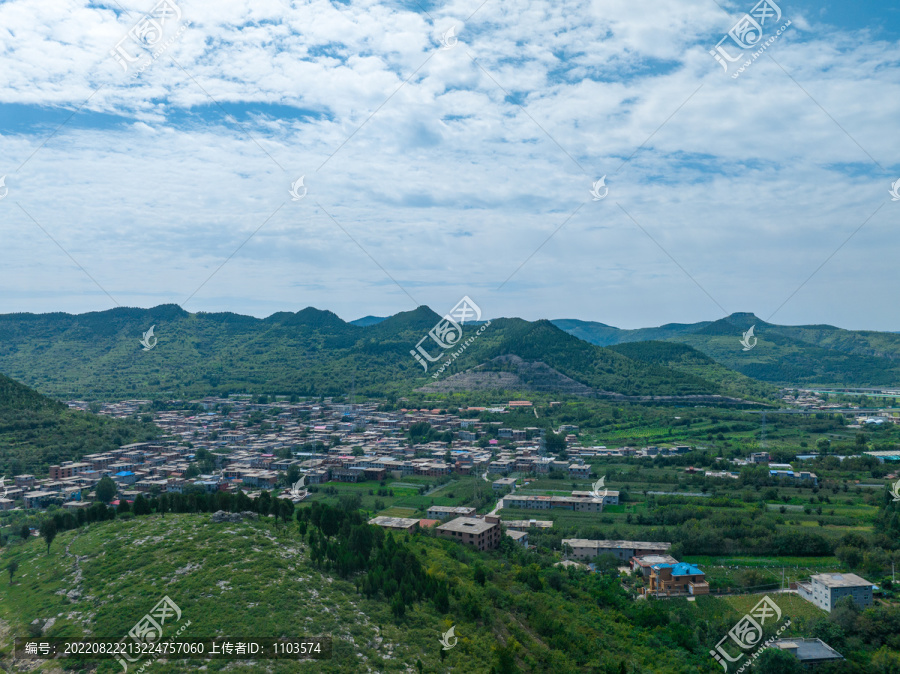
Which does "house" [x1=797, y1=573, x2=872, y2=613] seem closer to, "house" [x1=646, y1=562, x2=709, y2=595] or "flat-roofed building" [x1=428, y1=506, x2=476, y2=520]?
"house" [x1=646, y1=562, x2=709, y2=595]

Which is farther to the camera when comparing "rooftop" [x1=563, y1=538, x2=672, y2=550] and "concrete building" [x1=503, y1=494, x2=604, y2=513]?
"concrete building" [x1=503, y1=494, x2=604, y2=513]

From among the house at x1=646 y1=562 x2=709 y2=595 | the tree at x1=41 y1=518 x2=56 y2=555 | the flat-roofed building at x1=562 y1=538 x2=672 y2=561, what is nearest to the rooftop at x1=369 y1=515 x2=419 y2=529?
the flat-roofed building at x1=562 y1=538 x2=672 y2=561

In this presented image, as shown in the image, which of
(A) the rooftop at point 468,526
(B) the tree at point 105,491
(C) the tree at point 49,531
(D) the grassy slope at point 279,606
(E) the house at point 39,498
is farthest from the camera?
(B) the tree at point 105,491

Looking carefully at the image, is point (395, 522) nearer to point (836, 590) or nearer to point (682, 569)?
point (682, 569)

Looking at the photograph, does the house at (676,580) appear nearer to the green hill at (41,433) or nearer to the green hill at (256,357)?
the green hill at (41,433)

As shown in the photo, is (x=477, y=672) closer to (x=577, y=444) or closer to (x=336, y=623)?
(x=336, y=623)

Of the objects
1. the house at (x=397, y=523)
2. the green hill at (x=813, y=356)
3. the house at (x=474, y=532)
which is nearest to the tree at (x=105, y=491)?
the house at (x=397, y=523)

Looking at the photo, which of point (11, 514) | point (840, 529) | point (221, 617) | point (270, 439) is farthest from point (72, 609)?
point (270, 439)
